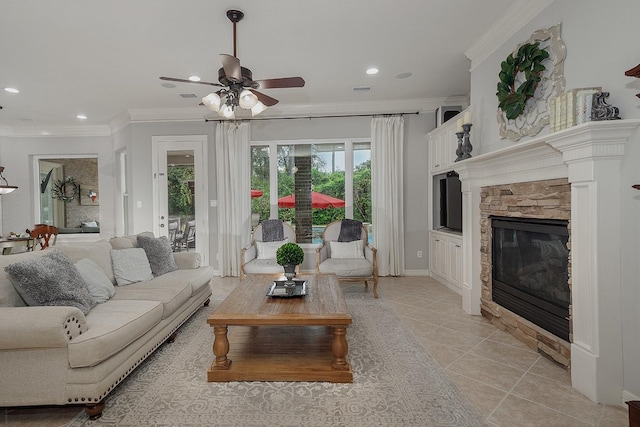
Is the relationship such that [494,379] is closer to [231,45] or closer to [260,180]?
[231,45]

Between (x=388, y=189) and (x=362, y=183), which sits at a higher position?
(x=362, y=183)

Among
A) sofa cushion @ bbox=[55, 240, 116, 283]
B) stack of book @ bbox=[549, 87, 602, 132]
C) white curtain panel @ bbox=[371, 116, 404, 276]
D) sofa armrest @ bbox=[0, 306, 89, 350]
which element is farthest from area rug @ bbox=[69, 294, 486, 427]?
white curtain panel @ bbox=[371, 116, 404, 276]

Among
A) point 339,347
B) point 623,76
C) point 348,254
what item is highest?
point 623,76

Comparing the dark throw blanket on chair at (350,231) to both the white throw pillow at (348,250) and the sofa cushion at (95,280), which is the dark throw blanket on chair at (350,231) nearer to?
the white throw pillow at (348,250)

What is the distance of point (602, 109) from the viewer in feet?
6.37

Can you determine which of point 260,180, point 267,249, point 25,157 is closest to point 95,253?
A: point 267,249

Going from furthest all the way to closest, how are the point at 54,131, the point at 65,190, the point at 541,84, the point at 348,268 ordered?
the point at 65,190 < the point at 54,131 < the point at 348,268 < the point at 541,84

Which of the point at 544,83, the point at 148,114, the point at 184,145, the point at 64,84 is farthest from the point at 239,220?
the point at 544,83

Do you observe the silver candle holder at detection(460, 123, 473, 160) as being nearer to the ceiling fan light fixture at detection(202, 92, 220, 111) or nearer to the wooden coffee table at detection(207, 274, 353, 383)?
the wooden coffee table at detection(207, 274, 353, 383)

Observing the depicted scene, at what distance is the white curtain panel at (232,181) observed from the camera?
5363 millimetres

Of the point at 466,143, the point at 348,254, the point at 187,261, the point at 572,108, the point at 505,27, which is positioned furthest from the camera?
the point at 348,254

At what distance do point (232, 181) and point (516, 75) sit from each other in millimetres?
4085

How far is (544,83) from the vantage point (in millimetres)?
2545

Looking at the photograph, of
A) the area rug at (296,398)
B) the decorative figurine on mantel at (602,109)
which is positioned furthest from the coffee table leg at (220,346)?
the decorative figurine on mantel at (602,109)
